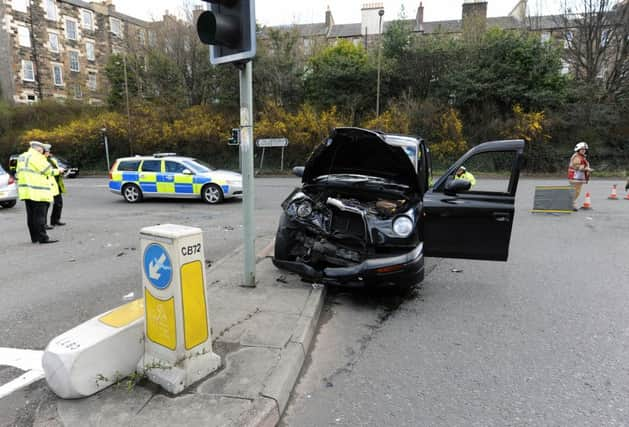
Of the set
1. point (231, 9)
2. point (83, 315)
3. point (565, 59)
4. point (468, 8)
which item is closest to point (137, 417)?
point (83, 315)

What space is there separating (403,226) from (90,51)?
1969 inches

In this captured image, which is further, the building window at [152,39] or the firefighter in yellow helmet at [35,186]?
the building window at [152,39]

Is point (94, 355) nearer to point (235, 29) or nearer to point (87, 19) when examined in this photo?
point (235, 29)

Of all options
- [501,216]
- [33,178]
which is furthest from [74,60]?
[501,216]

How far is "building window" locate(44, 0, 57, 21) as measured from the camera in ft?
127

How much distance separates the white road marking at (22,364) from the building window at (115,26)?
51273mm

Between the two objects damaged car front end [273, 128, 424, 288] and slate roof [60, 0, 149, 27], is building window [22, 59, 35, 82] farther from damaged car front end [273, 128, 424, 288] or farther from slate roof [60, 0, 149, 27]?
damaged car front end [273, 128, 424, 288]

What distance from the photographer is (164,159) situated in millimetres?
12805

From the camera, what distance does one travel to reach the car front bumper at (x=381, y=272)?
13.4 ft

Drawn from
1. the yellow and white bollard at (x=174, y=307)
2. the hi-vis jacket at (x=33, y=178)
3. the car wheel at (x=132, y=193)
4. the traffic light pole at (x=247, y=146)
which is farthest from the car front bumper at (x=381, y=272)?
the car wheel at (x=132, y=193)

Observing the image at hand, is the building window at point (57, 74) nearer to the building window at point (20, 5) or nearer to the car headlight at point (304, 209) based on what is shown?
the building window at point (20, 5)

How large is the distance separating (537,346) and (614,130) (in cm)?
2636

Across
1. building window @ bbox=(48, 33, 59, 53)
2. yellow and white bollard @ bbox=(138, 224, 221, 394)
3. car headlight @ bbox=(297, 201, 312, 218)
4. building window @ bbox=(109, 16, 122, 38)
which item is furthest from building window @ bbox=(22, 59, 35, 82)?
yellow and white bollard @ bbox=(138, 224, 221, 394)

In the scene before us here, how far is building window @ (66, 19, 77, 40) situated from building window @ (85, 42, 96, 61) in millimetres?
1488
